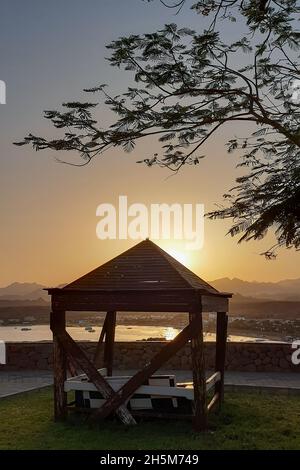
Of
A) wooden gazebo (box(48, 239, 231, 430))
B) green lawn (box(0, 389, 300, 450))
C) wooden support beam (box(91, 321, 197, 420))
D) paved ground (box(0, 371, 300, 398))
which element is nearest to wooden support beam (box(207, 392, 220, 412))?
wooden gazebo (box(48, 239, 231, 430))

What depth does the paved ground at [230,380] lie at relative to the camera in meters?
14.6

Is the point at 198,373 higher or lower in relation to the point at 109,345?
higher

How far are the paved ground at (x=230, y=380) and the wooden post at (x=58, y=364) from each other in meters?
3.03


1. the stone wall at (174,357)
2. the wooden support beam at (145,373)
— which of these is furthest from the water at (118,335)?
the wooden support beam at (145,373)

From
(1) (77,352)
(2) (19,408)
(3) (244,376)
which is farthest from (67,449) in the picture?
(3) (244,376)

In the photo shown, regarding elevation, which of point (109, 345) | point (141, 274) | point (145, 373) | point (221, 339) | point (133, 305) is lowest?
point (109, 345)

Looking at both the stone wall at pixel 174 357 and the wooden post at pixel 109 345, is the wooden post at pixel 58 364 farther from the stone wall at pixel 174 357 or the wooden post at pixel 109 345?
the stone wall at pixel 174 357

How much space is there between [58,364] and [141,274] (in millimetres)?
2280

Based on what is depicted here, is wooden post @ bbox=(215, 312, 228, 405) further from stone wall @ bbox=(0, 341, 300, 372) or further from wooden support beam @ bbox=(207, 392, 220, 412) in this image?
stone wall @ bbox=(0, 341, 300, 372)

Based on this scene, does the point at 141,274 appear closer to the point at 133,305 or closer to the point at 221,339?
the point at 133,305

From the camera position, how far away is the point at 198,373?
10.1m

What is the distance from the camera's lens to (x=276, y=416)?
11500 millimetres

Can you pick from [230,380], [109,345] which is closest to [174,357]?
[230,380]
